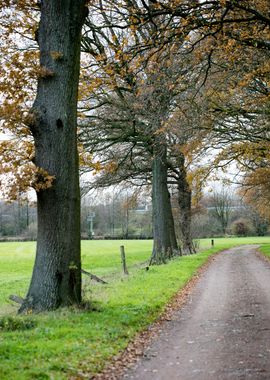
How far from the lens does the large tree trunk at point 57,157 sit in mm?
9875

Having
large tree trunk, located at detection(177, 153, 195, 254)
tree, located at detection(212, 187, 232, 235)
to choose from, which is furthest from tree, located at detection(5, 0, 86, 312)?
tree, located at detection(212, 187, 232, 235)

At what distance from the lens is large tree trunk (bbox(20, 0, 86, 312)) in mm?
A: 9875

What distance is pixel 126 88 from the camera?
814 inches

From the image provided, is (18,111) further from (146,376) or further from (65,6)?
(146,376)

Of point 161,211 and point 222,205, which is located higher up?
point 222,205

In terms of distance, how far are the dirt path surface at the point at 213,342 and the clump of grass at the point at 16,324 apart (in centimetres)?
224

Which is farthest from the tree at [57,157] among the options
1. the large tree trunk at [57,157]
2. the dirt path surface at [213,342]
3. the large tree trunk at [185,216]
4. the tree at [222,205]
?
the tree at [222,205]

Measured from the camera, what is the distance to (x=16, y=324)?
830 centimetres

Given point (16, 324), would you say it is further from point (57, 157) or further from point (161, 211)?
point (161, 211)

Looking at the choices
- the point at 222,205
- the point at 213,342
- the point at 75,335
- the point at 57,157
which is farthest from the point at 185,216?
the point at 222,205

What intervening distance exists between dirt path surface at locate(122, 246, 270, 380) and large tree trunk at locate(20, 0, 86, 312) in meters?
2.51

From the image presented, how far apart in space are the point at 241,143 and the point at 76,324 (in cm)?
1499

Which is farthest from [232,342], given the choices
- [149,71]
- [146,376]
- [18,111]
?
[149,71]

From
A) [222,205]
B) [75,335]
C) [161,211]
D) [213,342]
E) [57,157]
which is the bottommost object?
[213,342]
